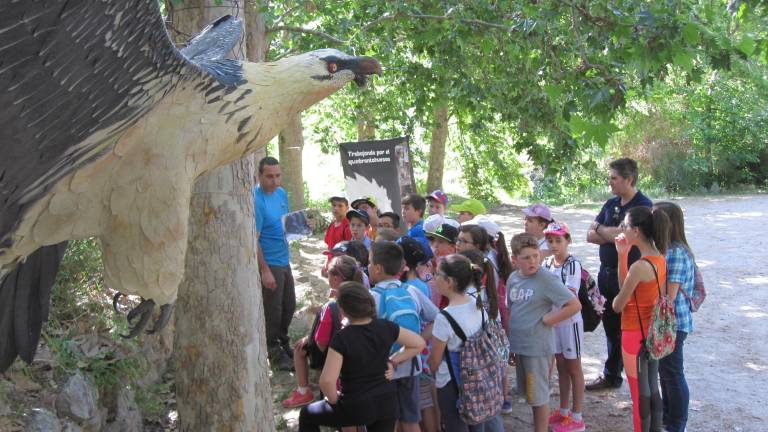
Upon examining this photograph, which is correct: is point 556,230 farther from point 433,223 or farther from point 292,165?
point 292,165

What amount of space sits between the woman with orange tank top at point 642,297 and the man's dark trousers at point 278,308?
2.75 metres

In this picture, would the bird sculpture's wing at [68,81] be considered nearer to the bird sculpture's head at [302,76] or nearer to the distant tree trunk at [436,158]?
the bird sculpture's head at [302,76]

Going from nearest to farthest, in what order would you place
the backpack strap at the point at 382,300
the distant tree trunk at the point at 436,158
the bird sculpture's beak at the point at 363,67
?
1. the bird sculpture's beak at the point at 363,67
2. the backpack strap at the point at 382,300
3. the distant tree trunk at the point at 436,158

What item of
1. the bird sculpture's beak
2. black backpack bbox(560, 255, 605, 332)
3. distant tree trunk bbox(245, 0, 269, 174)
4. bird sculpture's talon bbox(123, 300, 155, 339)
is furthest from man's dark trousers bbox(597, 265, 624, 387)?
bird sculpture's talon bbox(123, 300, 155, 339)

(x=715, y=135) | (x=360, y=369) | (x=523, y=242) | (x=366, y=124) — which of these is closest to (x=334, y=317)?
(x=360, y=369)

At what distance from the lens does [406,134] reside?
342 inches

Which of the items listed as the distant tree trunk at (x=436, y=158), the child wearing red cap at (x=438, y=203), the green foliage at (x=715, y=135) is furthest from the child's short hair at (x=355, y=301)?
the green foliage at (x=715, y=135)

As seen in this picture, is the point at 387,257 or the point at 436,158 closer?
the point at 387,257

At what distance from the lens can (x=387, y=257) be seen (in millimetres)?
4141

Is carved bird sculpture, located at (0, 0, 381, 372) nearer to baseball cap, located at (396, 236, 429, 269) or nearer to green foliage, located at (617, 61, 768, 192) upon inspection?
baseball cap, located at (396, 236, 429, 269)

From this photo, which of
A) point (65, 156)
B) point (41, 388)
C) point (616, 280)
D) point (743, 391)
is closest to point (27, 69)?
point (65, 156)

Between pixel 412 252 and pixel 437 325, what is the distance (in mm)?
894

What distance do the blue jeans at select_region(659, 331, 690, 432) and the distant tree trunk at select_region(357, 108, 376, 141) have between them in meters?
5.67

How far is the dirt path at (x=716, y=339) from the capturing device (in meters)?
5.05
